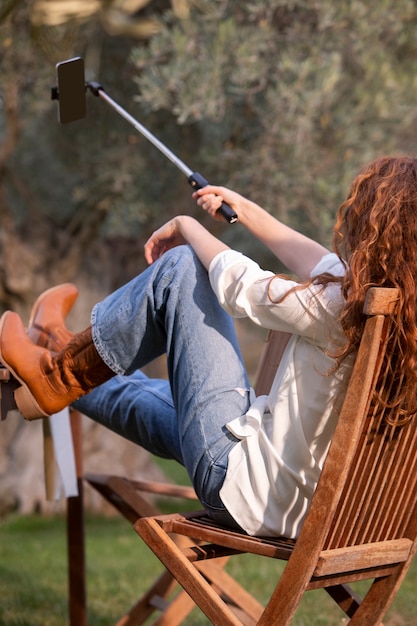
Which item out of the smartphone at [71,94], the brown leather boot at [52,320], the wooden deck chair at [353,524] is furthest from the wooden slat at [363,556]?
the smartphone at [71,94]

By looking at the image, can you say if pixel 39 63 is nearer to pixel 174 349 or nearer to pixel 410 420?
pixel 174 349

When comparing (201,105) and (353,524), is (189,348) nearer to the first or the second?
(353,524)

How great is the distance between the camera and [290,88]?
204 inches

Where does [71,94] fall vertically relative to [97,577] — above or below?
above

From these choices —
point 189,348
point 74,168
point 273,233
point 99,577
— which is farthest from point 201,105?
point 189,348

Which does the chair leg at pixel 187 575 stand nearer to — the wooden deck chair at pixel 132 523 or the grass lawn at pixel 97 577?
the wooden deck chair at pixel 132 523

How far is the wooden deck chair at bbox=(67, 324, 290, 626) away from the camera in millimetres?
2873

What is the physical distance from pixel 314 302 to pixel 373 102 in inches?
154

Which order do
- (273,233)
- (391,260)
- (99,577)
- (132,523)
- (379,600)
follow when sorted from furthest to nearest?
(99,577) → (132,523) → (273,233) → (379,600) → (391,260)

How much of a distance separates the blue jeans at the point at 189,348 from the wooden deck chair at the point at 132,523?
507 millimetres

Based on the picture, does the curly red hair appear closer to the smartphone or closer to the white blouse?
the white blouse

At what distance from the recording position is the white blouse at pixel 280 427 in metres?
2.10

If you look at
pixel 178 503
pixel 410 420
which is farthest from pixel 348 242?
pixel 178 503

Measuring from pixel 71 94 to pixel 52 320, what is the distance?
0.94 meters
